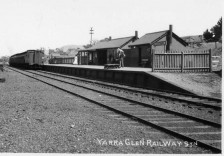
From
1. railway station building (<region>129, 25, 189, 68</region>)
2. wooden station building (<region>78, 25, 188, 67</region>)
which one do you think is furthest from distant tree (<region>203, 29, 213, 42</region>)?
wooden station building (<region>78, 25, 188, 67</region>)

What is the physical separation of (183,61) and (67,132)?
11139mm

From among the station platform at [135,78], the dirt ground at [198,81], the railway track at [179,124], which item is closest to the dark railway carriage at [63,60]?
the station platform at [135,78]

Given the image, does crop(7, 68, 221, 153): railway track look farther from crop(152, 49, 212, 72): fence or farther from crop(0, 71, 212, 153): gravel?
crop(152, 49, 212, 72): fence

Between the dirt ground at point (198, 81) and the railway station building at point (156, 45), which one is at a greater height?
the railway station building at point (156, 45)

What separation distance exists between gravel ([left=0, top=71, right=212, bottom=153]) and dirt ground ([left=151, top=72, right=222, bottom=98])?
5.66 metres

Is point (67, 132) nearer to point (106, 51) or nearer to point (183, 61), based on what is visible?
point (183, 61)

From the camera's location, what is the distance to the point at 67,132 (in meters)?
6.05

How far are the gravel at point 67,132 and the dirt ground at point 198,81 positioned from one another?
5.66 meters

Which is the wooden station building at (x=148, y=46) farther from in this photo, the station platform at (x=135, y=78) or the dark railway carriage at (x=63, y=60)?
the dark railway carriage at (x=63, y=60)

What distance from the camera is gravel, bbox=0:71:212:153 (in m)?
4.91

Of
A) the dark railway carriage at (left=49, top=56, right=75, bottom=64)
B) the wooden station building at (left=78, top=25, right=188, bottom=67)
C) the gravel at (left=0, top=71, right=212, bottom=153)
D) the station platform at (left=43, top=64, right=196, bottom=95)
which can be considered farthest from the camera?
the dark railway carriage at (left=49, top=56, right=75, bottom=64)

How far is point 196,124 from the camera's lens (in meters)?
6.60

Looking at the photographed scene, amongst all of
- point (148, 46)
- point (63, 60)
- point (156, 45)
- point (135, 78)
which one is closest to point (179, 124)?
point (135, 78)

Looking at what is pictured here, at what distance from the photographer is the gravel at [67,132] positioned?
4910mm
